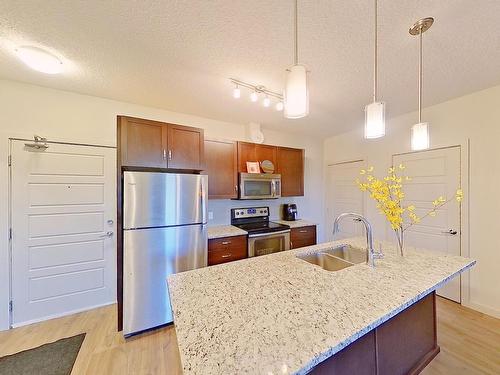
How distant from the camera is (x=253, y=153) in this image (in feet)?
10.9

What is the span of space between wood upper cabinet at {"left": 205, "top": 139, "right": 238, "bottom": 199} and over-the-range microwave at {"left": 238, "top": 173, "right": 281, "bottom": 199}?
0.11 meters

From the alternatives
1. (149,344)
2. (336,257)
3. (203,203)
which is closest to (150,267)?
(149,344)

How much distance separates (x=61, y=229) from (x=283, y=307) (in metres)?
2.72

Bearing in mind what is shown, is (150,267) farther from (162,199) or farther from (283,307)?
(283,307)

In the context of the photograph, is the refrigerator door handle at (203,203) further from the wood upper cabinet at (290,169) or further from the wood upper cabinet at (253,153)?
the wood upper cabinet at (290,169)

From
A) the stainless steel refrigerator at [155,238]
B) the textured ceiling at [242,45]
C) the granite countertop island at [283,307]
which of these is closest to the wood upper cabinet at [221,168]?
the stainless steel refrigerator at [155,238]

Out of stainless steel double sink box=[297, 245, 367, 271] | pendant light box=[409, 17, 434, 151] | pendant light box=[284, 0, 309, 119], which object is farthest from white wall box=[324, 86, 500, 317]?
pendant light box=[284, 0, 309, 119]

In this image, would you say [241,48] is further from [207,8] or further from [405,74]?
[405,74]

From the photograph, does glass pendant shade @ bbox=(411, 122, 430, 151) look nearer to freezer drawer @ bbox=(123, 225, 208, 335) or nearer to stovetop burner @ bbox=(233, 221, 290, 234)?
stovetop burner @ bbox=(233, 221, 290, 234)

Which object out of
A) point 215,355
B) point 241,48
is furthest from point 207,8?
point 215,355

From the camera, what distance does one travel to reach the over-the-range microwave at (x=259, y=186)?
3135mm

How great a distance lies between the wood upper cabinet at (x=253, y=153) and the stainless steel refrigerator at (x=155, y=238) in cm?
101

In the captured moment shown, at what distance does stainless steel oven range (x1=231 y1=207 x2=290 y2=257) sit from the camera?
2878 mm

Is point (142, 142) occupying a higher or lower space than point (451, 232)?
higher
